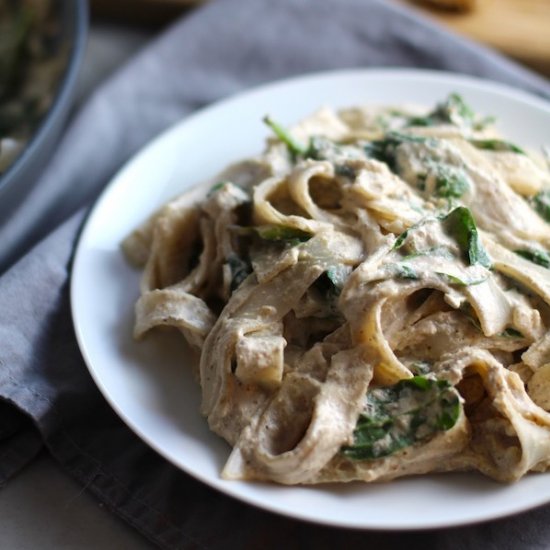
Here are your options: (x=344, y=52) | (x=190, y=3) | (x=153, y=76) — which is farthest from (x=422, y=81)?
(x=190, y=3)

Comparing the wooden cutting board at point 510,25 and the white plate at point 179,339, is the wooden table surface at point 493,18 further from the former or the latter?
the white plate at point 179,339

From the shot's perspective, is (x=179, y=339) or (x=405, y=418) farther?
(x=179, y=339)

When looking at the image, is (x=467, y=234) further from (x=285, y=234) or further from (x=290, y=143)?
(x=290, y=143)

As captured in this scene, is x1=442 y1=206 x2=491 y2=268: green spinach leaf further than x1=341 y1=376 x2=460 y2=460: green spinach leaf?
Yes

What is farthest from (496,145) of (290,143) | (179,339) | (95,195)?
(95,195)

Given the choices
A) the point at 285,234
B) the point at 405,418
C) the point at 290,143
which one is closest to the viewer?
the point at 405,418

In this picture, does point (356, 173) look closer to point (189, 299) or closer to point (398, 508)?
point (189, 299)

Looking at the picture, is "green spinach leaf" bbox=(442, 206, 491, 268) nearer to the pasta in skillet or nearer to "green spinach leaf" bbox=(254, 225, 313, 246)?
the pasta in skillet

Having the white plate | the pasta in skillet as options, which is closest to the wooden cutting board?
the white plate
